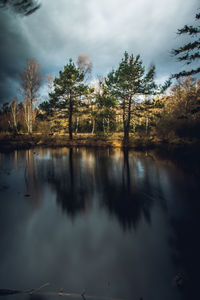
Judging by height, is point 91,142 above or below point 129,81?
below

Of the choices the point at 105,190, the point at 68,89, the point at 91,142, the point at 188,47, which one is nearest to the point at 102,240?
the point at 105,190

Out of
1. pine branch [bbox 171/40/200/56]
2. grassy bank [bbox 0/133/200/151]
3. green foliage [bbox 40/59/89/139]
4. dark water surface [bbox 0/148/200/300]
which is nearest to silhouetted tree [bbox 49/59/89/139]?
green foliage [bbox 40/59/89/139]

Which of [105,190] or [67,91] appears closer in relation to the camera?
[105,190]

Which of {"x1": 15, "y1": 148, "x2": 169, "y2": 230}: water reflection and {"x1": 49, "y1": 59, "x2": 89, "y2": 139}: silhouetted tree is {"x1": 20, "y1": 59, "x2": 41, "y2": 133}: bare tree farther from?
{"x1": 15, "y1": 148, "x2": 169, "y2": 230}: water reflection

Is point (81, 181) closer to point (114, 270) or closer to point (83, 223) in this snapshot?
point (83, 223)

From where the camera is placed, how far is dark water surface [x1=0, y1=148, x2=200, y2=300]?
196 cm

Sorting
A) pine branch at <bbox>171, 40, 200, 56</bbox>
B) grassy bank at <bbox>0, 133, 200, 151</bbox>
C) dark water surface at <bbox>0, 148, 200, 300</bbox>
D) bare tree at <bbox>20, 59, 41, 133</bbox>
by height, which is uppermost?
bare tree at <bbox>20, 59, 41, 133</bbox>

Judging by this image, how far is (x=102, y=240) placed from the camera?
2.82 m

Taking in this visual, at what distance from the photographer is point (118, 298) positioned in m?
1.77

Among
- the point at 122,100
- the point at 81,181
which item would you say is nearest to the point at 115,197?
the point at 81,181

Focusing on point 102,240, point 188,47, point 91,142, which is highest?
point 188,47

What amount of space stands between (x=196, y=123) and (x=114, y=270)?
853 inches

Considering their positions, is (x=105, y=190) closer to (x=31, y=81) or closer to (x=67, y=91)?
(x=67, y=91)

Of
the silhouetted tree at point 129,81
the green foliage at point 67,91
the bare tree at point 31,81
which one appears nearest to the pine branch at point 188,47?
the silhouetted tree at point 129,81
